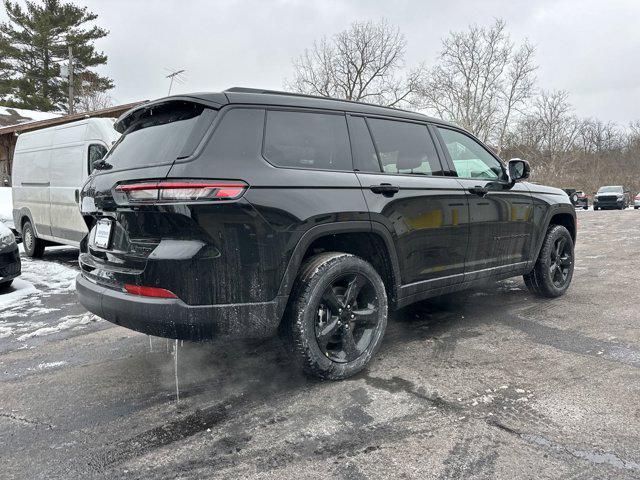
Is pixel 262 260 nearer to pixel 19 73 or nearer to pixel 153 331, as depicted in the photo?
pixel 153 331

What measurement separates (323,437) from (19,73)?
42951 mm

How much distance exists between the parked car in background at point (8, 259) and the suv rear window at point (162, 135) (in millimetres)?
3689

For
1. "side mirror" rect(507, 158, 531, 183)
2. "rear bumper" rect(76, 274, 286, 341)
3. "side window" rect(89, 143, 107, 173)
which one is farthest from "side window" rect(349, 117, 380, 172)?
"side window" rect(89, 143, 107, 173)

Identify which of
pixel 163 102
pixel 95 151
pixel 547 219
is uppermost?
pixel 95 151

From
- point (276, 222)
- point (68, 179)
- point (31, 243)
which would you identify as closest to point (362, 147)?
point (276, 222)

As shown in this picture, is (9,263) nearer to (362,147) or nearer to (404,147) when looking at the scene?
(362,147)

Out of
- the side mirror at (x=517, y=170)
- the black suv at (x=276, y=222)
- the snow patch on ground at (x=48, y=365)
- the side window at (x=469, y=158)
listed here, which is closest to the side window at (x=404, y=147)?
the black suv at (x=276, y=222)

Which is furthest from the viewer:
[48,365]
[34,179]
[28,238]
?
[28,238]

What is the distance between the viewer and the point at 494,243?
4.28 m

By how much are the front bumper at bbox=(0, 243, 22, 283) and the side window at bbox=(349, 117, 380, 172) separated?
16.5 feet

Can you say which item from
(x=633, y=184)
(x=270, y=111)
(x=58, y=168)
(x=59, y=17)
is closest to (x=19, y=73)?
(x=59, y=17)

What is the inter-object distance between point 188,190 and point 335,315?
125 centimetres

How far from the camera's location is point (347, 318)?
10.4ft

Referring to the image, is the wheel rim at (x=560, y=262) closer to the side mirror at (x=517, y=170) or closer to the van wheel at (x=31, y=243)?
the side mirror at (x=517, y=170)
